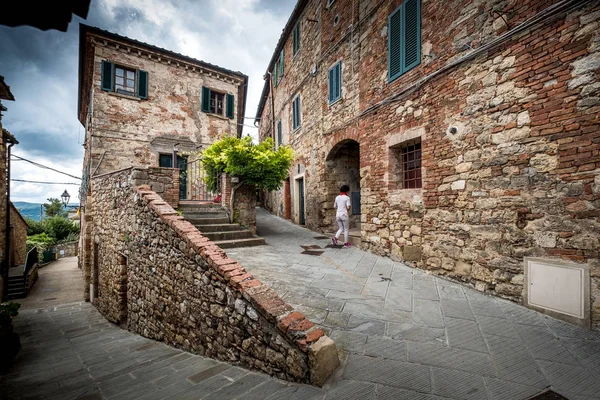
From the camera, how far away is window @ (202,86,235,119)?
38.4 ft

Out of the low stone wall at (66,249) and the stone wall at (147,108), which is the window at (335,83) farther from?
the low stone wall at (66,249)

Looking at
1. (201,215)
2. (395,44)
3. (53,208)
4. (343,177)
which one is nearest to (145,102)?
(201,215)

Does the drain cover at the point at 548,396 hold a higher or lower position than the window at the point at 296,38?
lower

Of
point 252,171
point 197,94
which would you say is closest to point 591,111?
point 252,171

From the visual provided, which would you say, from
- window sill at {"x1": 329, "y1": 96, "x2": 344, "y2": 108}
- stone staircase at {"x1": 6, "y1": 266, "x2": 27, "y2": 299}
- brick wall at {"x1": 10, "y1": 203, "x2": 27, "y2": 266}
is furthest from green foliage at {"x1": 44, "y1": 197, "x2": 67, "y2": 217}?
window sill at {"x1": 329, "y1": 96, "x2": 344, "y2": 108}

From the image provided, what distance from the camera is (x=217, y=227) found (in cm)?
634

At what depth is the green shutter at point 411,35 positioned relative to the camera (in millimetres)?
4723

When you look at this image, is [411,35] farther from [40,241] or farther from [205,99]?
[40,241]

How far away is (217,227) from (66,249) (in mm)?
19302

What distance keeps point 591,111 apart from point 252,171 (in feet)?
19.8

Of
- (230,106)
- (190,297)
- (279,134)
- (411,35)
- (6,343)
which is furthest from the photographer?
(279,134)

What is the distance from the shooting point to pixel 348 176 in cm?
807

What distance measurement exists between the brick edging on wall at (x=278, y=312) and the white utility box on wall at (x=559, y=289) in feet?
9.12

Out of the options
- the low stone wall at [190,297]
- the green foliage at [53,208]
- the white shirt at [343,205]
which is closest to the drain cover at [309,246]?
the white shirt at [343,205]
